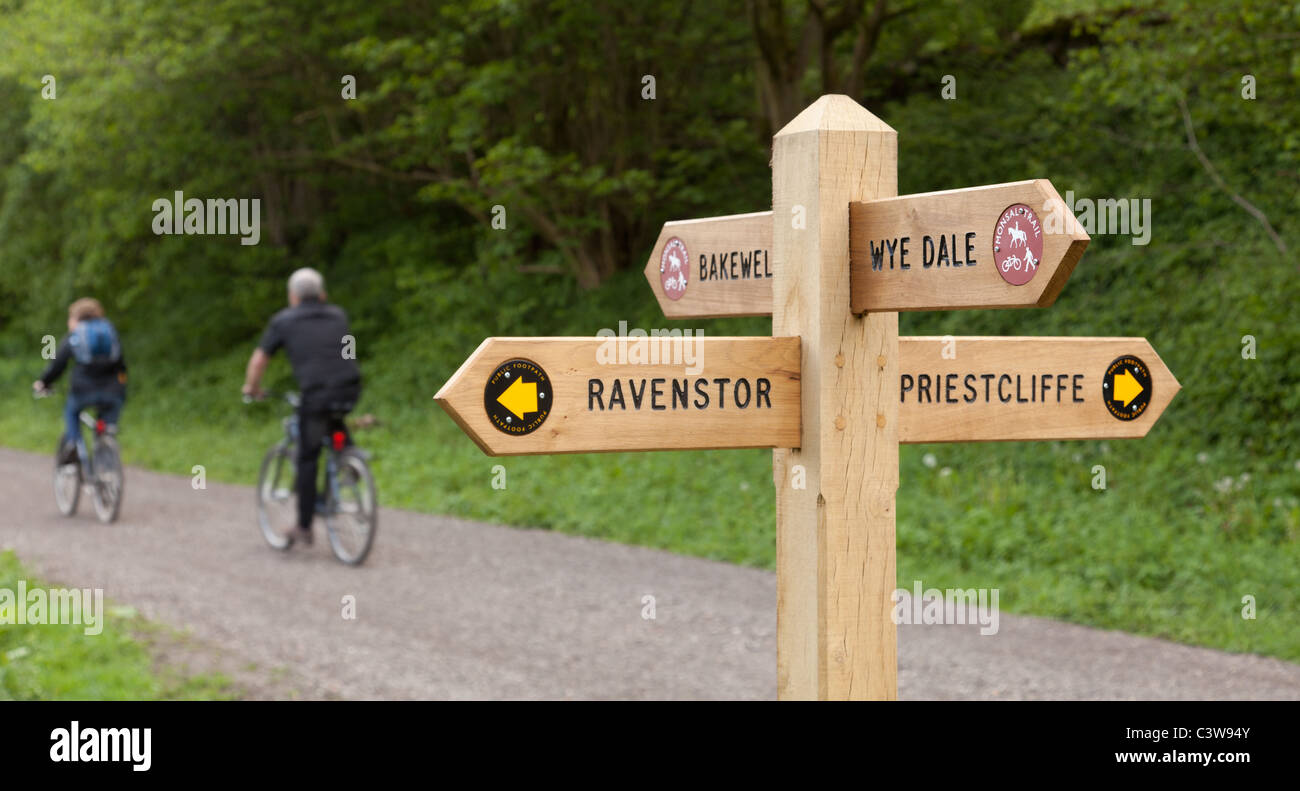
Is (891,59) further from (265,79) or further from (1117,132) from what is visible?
(265,79)

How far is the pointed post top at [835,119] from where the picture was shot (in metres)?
2.44

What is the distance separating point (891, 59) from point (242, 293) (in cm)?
1064

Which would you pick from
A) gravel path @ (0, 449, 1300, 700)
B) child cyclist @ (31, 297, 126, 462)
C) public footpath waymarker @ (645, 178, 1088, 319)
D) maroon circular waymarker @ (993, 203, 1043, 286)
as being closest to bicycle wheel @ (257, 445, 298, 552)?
gravel path @ (0, 449, 1300, 700)

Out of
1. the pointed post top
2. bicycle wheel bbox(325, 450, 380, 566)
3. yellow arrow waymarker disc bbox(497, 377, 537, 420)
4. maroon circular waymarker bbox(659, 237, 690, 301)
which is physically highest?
the pointed post top

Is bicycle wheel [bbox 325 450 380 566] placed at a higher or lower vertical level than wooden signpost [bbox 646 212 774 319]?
lower

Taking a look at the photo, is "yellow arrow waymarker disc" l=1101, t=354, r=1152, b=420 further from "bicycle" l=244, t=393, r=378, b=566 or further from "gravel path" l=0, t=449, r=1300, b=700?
"bicycle" l=244, t=393, r=378, b=566

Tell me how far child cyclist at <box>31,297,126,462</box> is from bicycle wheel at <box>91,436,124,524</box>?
0.85 feet

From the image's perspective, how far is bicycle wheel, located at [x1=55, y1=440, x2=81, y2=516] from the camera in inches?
478

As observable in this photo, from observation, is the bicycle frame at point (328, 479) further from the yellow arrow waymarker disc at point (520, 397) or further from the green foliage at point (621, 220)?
the yellow arrow waymarker disc at point (520, 397)

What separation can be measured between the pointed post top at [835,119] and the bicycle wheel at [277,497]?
8.21 m

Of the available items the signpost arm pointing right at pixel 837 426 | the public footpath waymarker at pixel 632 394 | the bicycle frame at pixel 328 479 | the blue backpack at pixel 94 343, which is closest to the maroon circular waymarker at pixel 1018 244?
the signpost arm pointing right at pixel 837 426

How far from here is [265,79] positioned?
19422 millimetres

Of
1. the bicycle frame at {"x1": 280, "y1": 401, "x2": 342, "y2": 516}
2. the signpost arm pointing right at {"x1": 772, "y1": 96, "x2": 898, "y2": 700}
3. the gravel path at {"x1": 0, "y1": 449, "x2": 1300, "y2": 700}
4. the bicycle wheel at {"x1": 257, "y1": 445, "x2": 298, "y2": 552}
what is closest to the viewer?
the signpost arm pointing right at {"x1": 772, "y1": 96, "x2": 898, "y2": 700}

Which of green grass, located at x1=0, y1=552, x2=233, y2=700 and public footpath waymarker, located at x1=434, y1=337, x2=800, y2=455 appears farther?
green grass, located at x1=0, y1=552, x2=233, y2=700
